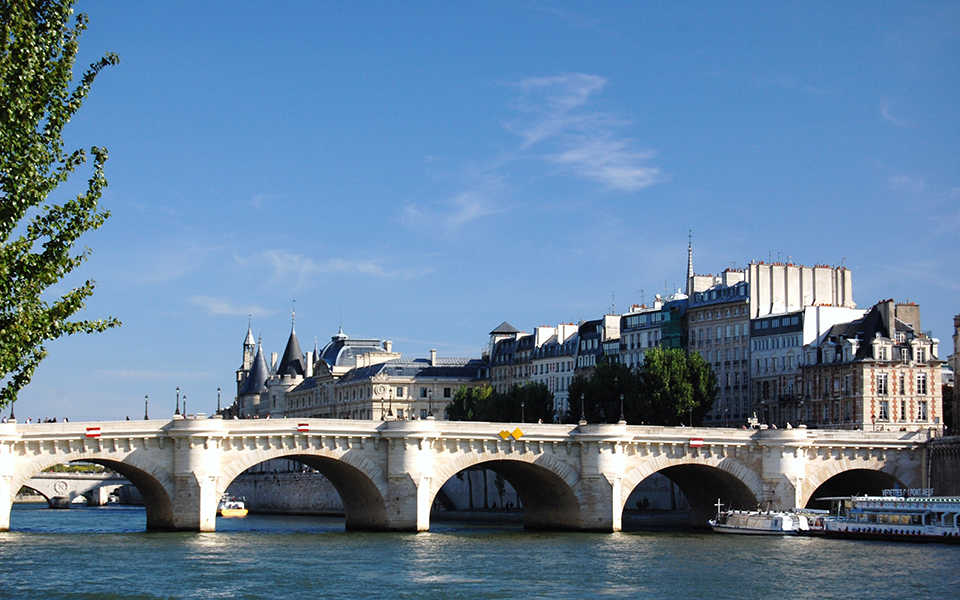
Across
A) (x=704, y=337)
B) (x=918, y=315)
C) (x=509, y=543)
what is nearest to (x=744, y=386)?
(x=704, y=337)

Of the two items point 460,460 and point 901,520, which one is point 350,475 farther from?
point 901,520

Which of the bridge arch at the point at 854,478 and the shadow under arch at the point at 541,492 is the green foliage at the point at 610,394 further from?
the shadow under arch at the point at 541,492

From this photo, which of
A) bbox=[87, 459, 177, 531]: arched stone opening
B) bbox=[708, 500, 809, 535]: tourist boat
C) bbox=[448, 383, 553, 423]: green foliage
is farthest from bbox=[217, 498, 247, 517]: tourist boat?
bbox=[708, 500, 809, 535]: tourist boat

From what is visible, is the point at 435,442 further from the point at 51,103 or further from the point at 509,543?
the point at 51,103

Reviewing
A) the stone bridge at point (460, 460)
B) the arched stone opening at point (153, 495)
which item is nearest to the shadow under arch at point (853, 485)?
the stone bridge at point (460, 460)

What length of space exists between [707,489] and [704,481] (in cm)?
109

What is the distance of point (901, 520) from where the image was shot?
70.5 metres

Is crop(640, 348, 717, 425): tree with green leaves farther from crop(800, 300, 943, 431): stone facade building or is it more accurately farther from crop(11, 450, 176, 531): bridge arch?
crop(11, 450, 176, 531): bridge arch

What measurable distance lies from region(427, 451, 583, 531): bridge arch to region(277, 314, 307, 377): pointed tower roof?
99269 mm

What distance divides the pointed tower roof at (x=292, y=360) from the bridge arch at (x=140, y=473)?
351 ft

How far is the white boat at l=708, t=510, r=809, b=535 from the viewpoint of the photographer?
71125mm

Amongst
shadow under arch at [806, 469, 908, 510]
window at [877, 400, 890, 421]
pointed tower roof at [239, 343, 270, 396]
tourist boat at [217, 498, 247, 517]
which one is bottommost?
tourist boat at [217, 498, 247, 517]

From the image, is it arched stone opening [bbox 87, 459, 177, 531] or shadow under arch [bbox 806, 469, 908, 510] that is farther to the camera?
shadow under arch [bbox 806, 469, 908, 510]

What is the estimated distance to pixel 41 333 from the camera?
1187 inches
